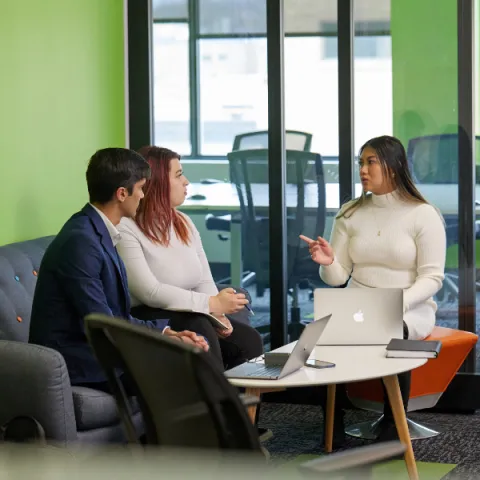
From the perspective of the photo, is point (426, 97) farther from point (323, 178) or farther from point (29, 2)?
point (29, 2)

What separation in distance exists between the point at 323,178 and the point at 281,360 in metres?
1.76

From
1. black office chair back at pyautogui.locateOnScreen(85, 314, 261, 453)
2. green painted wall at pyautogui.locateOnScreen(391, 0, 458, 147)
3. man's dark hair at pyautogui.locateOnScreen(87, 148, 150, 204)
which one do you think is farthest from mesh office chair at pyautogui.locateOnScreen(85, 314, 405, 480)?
green painted wall at pyautogui.locateOnScreen(391, 0, 458, 147)

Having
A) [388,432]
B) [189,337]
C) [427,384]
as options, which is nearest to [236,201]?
[427,384]

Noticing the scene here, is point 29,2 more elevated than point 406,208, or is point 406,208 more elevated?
point 29,2

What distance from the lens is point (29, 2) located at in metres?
3.82

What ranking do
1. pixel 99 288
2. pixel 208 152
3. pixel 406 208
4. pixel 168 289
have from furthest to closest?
pixel 208 152 < pixel 406 208 < pixel 168 289 < pixel 99 288

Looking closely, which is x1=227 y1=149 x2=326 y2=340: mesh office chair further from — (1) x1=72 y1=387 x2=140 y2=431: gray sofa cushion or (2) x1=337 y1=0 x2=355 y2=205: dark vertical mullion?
(1) x1=72 y1=387 x2=140 y2=431: gray sofa cushion

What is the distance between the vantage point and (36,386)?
267cm

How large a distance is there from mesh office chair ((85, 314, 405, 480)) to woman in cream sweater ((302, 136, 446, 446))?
2364mm

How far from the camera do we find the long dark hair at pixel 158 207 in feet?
12.2

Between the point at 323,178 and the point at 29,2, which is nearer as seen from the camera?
the point at 29,2

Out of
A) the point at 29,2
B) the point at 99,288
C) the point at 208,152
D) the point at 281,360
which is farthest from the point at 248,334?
the point at 29,2

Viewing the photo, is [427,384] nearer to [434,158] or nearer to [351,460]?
[434,158]

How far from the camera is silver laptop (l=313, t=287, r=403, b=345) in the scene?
134 inches
